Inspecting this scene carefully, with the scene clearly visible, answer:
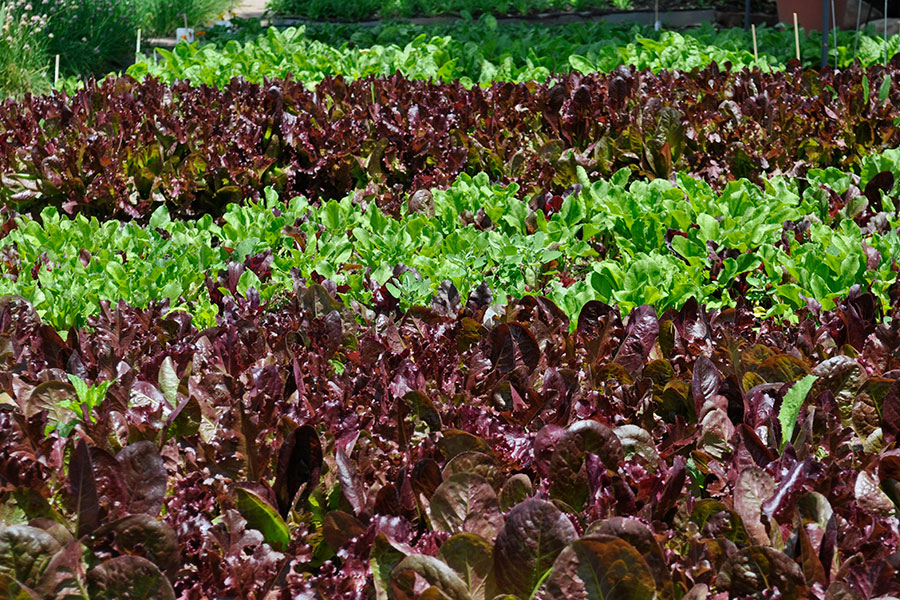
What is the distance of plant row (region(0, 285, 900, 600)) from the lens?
4.93 feet

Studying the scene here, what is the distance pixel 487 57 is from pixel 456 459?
671cm

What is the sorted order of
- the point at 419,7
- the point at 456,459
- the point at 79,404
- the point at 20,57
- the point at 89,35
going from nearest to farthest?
the point at 456,459, the point at 79,404, the point at 20,57, the point at 89,35, the point at 419,7

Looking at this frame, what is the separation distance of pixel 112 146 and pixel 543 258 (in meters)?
2.58

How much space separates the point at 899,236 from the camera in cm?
336

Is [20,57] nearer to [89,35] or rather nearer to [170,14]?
[89,35]

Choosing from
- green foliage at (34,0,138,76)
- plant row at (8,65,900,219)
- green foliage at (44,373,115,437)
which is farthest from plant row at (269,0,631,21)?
green foliage at (44,373,115,437)

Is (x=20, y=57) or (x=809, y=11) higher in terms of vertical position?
(x=20, y=57)

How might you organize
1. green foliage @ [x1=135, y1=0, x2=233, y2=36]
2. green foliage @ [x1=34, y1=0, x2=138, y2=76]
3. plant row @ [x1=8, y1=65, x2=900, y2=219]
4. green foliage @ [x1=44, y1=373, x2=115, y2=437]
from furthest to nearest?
green foliage @ [x1=135, y1=0, x2=233, y2=36]
green foliage @ [x1=34, y1=0, x2=138, y2=76]
plant row @ [x1=8, y1=65, x2=900, y2=219]
green foliage @ [x1=44, y1=373, x2=115, y2=437]

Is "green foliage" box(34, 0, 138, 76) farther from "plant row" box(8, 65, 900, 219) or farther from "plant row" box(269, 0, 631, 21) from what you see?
"plant row" box(8, 65, 900, 219)

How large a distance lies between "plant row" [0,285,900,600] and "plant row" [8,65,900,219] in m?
2.06

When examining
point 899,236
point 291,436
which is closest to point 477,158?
point 899,236

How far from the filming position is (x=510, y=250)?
332 centimetres

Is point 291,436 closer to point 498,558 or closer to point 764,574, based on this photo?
point 498,558

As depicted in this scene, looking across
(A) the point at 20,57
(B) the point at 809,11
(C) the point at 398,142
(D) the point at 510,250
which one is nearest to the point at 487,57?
(C) the point at 398,142
